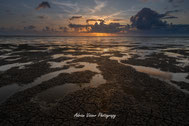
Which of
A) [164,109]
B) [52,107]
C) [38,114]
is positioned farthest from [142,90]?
[38,114]

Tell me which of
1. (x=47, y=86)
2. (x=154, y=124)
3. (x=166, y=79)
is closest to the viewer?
(x=154, y=124)

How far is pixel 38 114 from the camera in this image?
7785 mm

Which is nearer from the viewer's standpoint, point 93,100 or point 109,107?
point 109,107

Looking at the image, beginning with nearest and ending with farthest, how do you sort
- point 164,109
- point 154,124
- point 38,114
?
point 154,124, point 38,114, point 164,109

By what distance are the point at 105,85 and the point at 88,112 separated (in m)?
5.00

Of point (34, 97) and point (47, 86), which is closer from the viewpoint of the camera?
point (34, 97)

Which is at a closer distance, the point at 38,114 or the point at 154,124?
the point at 154,124

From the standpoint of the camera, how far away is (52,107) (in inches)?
341

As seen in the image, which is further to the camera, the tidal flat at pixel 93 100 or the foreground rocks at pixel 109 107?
the tidal flat at pixel 93 100

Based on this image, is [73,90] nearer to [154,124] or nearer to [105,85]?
[105,85]

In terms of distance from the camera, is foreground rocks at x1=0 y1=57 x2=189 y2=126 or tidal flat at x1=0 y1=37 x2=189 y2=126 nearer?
foreground rocks at x1=0 y1=57 x2=189 y2=126

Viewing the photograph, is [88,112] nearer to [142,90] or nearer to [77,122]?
[77,122]

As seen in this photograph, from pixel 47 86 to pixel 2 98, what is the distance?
3850 millimetres

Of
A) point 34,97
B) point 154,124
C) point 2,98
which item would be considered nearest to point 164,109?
point 154,124
